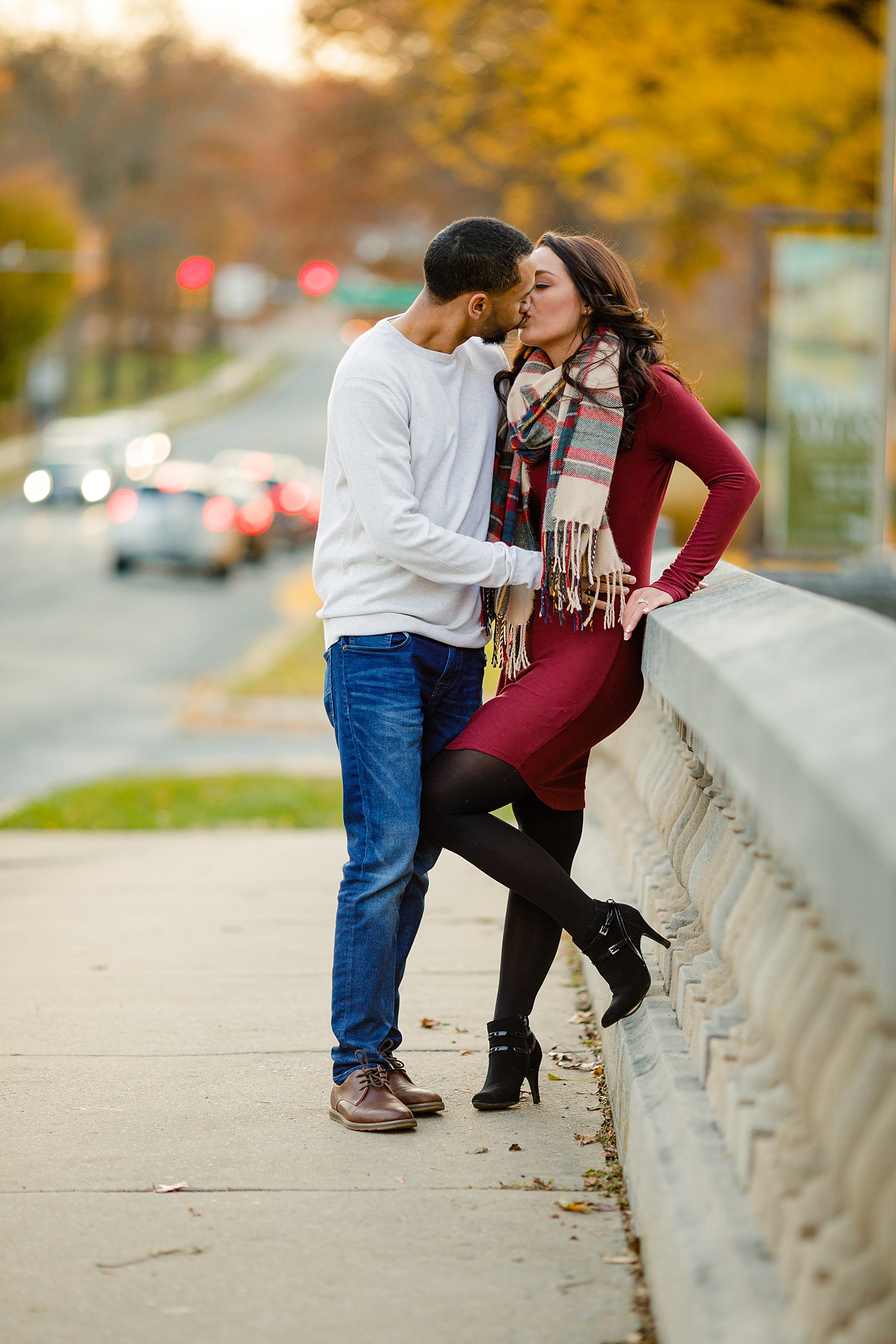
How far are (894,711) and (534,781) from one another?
1.73 metres

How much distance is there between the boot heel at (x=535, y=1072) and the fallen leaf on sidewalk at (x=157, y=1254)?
102 centimetres

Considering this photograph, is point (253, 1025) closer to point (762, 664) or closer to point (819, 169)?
point (762, 664)

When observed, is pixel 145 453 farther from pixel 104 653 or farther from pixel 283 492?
pixel 104 653

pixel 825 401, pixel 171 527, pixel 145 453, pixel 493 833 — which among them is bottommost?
pixel 145 453

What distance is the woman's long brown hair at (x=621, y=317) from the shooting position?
141 inches

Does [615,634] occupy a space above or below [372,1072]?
above

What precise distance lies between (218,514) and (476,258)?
2520cm

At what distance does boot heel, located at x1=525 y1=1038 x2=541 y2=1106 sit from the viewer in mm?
3773

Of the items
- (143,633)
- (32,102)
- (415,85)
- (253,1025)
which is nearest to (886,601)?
(253,1025)

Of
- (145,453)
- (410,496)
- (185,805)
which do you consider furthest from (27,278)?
(410,496)

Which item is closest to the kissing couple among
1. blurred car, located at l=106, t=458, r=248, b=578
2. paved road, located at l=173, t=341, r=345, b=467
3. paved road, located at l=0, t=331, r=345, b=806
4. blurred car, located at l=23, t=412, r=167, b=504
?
paved road, located at l=0, t=331, r=345, b=806

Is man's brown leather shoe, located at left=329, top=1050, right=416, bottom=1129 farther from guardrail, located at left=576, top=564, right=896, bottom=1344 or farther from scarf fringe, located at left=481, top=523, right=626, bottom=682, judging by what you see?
scarf fringe, located at left=481, top=523, right=626, bottom=682

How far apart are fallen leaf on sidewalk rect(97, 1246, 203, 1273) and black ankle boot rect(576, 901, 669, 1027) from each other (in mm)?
1010

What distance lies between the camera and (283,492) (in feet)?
117
